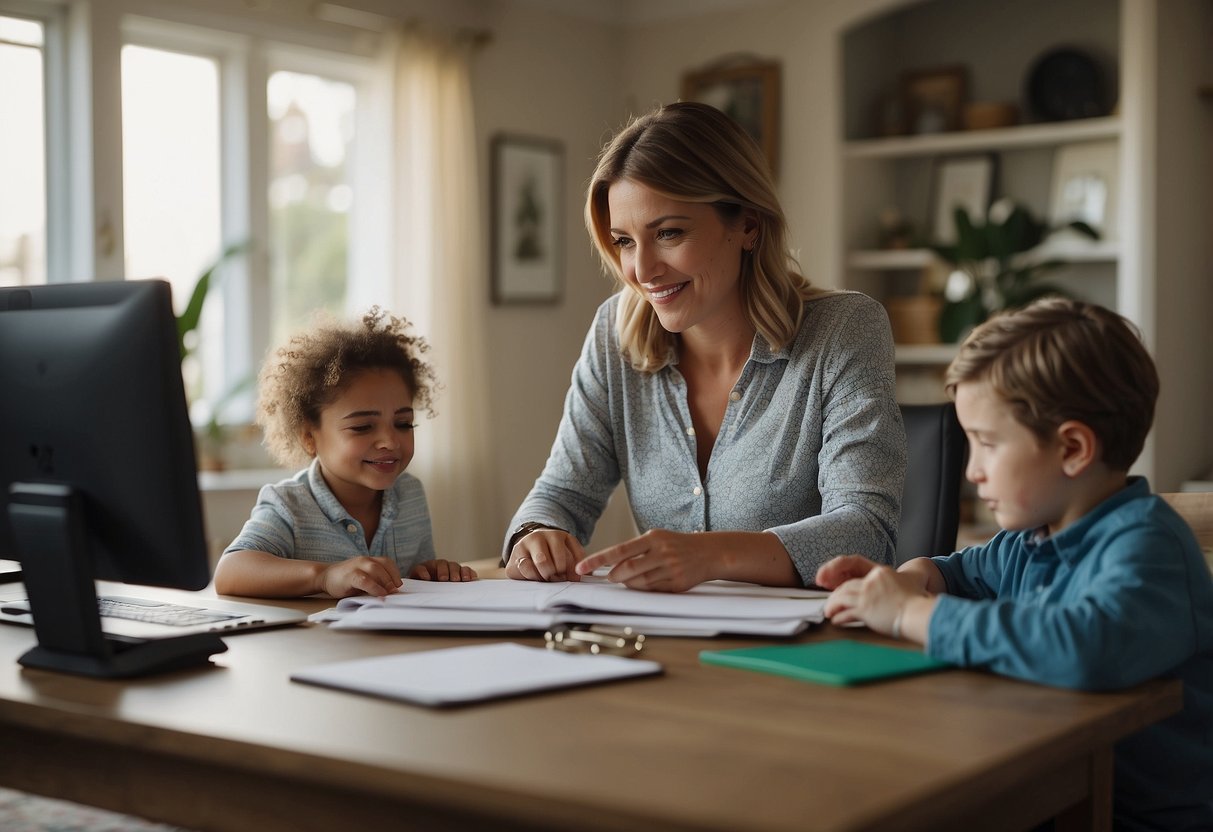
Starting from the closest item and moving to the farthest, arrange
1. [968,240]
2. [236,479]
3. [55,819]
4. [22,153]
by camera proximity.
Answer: [55,819]
[22,153]
[236,479]
[968,240]

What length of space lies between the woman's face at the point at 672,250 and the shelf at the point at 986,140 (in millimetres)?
2883

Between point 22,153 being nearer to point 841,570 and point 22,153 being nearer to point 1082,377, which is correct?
point 841,570

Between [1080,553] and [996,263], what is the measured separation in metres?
3.43

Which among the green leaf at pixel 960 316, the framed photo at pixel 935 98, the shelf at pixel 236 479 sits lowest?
the shelf at pixel 236 479

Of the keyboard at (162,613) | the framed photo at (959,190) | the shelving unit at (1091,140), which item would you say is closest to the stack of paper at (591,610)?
the keyboard at (162,613)

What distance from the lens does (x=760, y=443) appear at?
1.96m

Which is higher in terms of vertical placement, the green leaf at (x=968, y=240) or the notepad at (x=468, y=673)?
the green leaf at (x=968, y=240)

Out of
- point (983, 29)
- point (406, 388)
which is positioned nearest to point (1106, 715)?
point (406, 388)

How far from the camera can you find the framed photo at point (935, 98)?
16.1ft

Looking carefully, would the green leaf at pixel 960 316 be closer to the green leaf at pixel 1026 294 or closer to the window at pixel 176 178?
the green leaf at pixel 1026 294

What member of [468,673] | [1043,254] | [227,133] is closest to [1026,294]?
[1043,254]

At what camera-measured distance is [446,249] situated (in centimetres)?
457

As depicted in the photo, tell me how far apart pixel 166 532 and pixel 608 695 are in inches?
17.0

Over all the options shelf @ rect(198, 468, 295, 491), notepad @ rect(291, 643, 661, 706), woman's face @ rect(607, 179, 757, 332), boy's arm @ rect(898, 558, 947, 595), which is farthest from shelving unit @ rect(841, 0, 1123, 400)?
notepad @ rect(291, 643, 661, 706)
